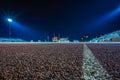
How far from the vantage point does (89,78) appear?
7.68 feet

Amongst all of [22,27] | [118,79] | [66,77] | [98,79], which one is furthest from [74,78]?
[22,27]

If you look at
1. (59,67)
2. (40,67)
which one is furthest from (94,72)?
(40,67)

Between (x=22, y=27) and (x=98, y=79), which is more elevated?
(x=22, y=27)

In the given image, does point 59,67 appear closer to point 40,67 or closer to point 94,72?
point 40,67

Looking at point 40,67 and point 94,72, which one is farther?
point 40,67

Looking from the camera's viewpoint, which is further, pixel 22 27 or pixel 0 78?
pixel 22 27

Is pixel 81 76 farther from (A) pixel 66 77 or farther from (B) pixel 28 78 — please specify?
(B) pixel 28 78

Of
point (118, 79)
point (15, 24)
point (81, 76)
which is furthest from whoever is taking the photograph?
point (15, 24)

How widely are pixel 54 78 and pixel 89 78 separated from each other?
413 mm

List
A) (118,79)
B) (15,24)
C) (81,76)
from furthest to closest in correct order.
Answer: (15,24)
(81,76)
(118,79)

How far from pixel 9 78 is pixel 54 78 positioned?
53 cm

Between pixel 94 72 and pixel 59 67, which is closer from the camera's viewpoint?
pixel 94 72

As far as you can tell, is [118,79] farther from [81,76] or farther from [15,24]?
[15,24]

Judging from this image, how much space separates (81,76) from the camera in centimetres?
244
